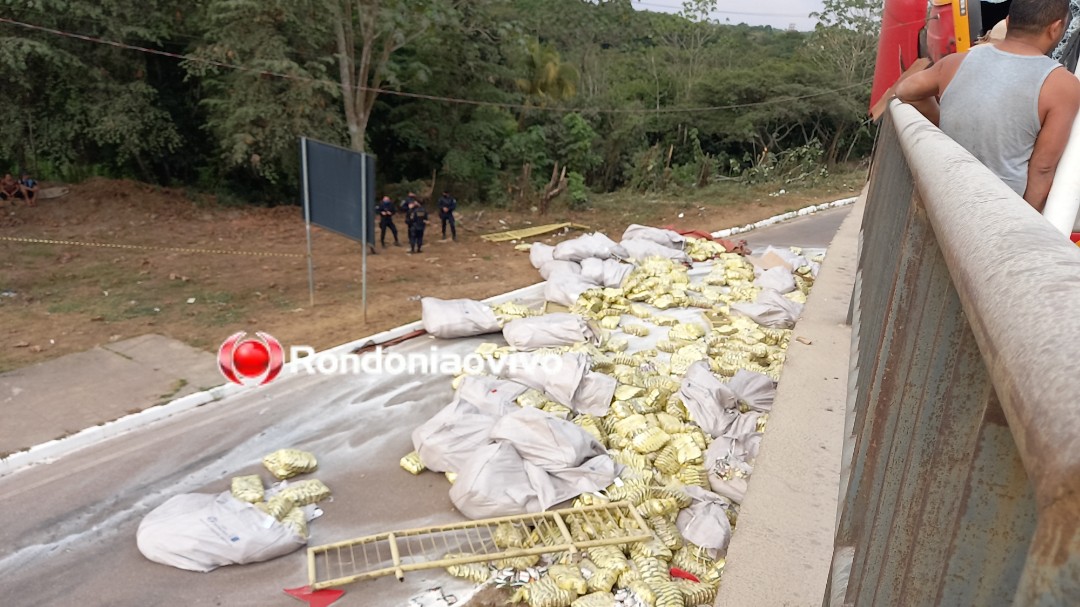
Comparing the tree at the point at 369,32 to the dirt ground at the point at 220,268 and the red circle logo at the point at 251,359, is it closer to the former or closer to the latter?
the dirt ground at the point at 220,268

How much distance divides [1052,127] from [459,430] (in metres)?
4.19

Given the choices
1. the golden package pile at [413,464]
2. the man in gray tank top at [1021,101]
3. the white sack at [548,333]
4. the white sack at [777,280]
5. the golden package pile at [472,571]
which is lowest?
the golden package pile at [413,464]

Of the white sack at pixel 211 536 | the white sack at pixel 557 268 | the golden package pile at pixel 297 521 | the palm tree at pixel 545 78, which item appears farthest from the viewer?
the palm tree at pixel 545 78

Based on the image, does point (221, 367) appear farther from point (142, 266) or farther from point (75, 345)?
point (142, 266)

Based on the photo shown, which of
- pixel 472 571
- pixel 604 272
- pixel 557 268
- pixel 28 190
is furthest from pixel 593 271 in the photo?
pixel 28 190

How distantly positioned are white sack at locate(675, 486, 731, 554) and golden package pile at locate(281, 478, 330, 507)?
240 centimetres

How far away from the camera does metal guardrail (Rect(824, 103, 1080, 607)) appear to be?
48 cm

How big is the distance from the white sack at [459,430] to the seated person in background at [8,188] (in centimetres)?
1337

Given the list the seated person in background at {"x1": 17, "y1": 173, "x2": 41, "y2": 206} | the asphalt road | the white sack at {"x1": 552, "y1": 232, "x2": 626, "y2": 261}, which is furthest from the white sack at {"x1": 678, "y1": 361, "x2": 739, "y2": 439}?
the seated person in background at {"x1": 17, "y1": 173, "x2": 41, "y2": 206}

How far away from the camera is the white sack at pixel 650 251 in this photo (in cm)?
1138

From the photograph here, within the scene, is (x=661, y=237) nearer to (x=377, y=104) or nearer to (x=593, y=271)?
(x=593, y=271)

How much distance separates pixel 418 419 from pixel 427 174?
15.1 meters

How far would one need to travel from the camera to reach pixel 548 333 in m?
7.76

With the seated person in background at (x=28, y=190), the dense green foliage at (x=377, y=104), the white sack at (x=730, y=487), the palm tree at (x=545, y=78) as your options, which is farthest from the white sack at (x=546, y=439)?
the palm tree at (x=545, y=78)
